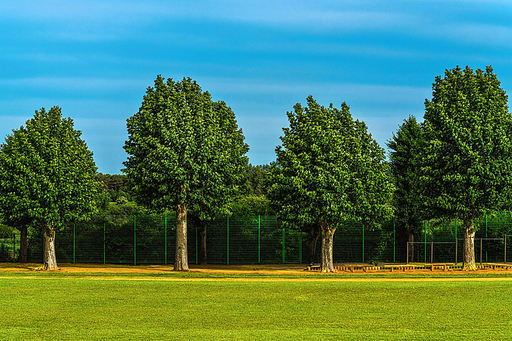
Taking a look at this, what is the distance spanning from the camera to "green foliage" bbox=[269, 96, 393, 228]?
108 ft

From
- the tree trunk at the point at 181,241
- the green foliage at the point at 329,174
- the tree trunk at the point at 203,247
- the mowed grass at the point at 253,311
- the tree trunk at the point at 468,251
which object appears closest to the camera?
the mowed grass at the point at 253,311

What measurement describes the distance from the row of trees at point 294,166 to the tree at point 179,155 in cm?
7

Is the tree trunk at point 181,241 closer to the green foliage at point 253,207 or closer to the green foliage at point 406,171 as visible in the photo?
the green foliage at point 253,207

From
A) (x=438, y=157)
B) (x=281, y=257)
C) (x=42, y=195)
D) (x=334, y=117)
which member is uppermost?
Answer: (x=334, y=117)

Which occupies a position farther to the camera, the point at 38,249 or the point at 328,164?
the point at 38,249

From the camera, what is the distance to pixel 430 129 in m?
35.3

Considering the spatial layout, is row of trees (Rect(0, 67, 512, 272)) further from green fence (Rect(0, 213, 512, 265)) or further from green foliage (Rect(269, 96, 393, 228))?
green fence (Rect(0, 213, 512, 265))

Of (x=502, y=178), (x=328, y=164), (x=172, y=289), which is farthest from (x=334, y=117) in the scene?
(x=172, y=289)

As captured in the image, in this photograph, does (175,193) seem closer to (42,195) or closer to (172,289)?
(42,195)

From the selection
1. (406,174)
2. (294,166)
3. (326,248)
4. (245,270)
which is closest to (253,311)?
(294,166)

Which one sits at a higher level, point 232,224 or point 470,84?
point 470,84

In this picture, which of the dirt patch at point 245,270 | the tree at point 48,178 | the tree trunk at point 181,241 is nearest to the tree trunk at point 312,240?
the dirt patch at point 245,270

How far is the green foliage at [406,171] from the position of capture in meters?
41.7

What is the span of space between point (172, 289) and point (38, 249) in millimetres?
23277
